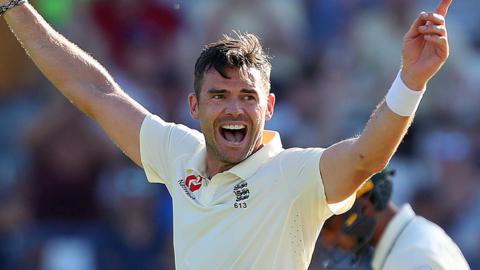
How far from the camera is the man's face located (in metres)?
4.44

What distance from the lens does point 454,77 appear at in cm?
914

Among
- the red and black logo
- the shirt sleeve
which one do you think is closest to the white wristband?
the shirt sleeve

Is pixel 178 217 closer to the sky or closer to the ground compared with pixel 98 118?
closer to the ground

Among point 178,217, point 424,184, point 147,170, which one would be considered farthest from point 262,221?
point 424,184

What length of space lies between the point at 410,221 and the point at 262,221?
155 centimetres

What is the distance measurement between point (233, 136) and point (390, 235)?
56.4 inches

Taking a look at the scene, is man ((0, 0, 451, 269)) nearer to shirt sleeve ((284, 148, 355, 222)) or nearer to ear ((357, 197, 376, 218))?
shirt sleeve ((284, 148, 355, 222))

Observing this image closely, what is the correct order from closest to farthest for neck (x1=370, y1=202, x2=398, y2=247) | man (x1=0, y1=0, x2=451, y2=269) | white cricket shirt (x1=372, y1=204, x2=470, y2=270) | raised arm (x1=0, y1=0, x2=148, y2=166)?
1. man (x1=0, y1=0, x2=451, y2=269)
2. raised arm (x1=0, y1=0, x2=148, y2=166)
3. white cricket shirt (x1=372, y1=204, x2=470, y2=270)
4. neck (x1=370, y1=202, x2=398, y2=247)

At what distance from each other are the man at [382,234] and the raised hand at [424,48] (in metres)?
1.49

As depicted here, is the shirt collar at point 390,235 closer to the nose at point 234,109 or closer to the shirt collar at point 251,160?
the shirt collar at point 251,160

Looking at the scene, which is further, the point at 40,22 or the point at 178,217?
the point at 40,22

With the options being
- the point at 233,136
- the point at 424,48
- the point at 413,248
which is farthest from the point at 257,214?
the point at 413,248

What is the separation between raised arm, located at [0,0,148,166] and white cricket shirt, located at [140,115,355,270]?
0.54m

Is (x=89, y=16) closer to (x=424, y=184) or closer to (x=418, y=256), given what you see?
(x=424, y=184)
